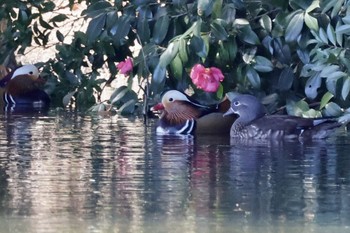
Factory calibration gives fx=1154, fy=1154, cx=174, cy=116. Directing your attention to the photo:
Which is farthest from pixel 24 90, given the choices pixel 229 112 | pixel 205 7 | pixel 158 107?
pixel 205 7

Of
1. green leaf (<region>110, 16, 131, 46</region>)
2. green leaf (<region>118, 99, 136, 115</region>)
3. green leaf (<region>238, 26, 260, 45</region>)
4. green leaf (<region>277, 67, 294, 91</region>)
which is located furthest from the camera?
green leaf (<region>118, 99, 136, 115</region>)

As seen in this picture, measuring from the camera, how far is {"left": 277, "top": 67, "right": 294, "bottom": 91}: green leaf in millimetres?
8414

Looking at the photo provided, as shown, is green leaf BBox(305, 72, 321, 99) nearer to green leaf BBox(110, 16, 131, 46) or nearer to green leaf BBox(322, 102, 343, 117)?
green leaf BBox(322, 102, 343, 117)

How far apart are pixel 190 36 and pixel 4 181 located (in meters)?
2.34

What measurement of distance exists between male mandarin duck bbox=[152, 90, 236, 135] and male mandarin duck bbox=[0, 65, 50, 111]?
2.60 m

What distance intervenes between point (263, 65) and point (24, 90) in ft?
12.4

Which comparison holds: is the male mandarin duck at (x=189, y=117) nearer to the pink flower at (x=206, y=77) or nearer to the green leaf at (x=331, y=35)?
the pink flower at (x=206, y=77)

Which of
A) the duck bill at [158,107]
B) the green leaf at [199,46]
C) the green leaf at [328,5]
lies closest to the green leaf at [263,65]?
the green leaf at [199,46]

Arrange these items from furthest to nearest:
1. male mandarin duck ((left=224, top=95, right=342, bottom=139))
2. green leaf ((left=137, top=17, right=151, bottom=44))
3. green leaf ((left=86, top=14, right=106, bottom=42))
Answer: green leaf ((left=86, top=14, right=106, bottom=42)) → green leaf ((left=137, top=17, right=151, bottom=44)) → male mandarin duck ((left=224, top=95, right=342, bottom=139))

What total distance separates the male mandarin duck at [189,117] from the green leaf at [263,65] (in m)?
0.54

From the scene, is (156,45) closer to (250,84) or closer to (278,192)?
(250,84)

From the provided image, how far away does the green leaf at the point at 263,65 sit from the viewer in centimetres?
827

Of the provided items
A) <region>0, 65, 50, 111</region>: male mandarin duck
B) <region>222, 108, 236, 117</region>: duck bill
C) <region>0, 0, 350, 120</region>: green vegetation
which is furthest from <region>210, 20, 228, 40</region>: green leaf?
<region>0, 65, 50, 111</region>: male mandarin duck

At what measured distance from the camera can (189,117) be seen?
859cm
